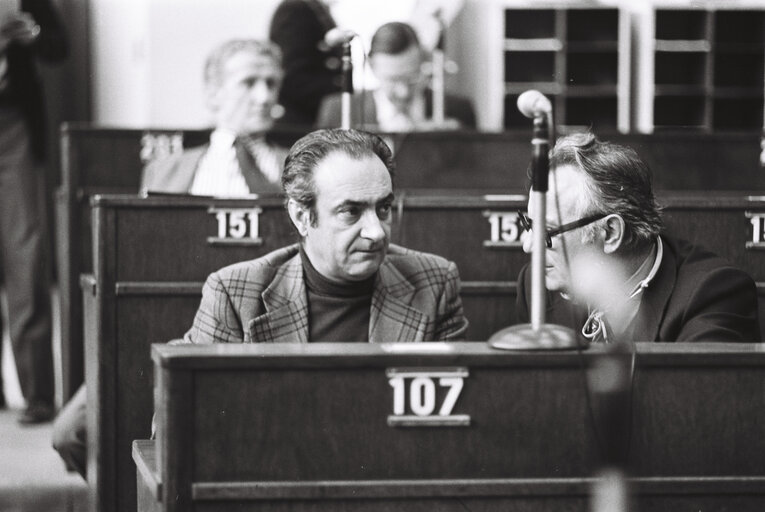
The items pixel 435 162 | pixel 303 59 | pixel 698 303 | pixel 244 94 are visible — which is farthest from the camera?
pixel 303 59

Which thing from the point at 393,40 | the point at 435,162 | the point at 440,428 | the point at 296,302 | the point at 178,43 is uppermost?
the point at 178,43

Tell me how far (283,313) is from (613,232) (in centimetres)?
66

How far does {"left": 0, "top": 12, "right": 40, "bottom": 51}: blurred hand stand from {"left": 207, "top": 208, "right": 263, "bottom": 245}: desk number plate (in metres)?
1.99

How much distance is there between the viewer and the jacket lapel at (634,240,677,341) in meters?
2.37

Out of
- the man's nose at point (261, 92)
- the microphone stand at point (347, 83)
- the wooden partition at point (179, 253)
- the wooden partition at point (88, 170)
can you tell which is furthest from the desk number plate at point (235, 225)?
the man's nose at point (261, 92)

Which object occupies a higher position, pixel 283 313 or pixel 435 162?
pixel 435 162

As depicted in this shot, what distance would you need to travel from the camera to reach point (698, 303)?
2324 mm

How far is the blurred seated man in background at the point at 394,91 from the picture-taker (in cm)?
496

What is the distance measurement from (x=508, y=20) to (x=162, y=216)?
634cm

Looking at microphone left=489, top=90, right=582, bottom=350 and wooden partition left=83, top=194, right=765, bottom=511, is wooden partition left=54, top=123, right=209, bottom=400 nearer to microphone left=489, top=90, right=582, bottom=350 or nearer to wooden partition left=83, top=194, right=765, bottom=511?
wooden partition left=83, top=194, right=765, bottom=511

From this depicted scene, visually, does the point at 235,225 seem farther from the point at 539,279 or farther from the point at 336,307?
the point at 539,279

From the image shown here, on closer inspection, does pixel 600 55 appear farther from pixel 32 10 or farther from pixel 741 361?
pixel 741 361

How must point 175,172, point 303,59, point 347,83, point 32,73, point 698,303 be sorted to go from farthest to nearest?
point 303,59 < point 32,73 < point 175,172 < point 347,83 < point 698,303

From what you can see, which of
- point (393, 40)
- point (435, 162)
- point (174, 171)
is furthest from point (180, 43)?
point (174, 171)
